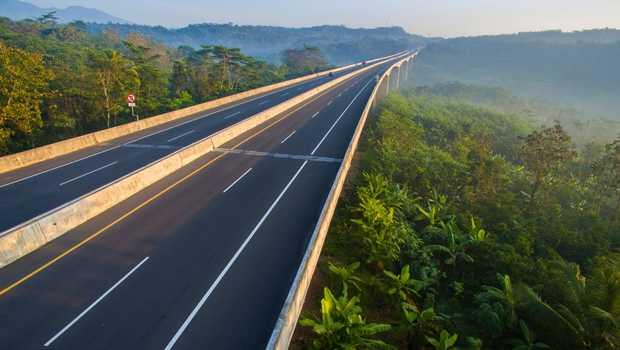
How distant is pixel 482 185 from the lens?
2608 centimetres

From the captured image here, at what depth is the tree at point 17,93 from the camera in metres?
22.6

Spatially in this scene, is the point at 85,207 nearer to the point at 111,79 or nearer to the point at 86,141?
the point at 86,141

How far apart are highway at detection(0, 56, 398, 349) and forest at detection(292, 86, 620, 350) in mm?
1636

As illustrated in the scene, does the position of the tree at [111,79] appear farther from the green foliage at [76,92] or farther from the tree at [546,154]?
the tree at [546,154]

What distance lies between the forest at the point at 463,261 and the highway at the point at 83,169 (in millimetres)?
12183

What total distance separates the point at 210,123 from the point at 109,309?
2419cm

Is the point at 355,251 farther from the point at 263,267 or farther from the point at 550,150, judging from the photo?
the point at 550,150

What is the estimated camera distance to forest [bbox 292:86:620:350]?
30.6 feet

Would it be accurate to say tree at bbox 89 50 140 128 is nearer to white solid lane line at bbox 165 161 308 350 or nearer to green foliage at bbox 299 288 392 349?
white solid lane line at bbox 165 161 308 350

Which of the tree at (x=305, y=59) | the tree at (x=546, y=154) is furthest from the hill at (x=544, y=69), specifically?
the tree at (x=546, y=154)

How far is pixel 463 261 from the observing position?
1501 cm

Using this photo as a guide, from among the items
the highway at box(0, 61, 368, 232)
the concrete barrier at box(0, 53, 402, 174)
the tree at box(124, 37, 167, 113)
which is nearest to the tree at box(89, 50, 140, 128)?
the tree at box(124, 37, 167, 113)

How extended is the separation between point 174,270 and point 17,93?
21.2 metres

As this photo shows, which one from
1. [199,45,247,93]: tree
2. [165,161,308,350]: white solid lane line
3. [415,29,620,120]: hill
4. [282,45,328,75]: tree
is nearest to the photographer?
[165,161,308,350]: white solid lane line
